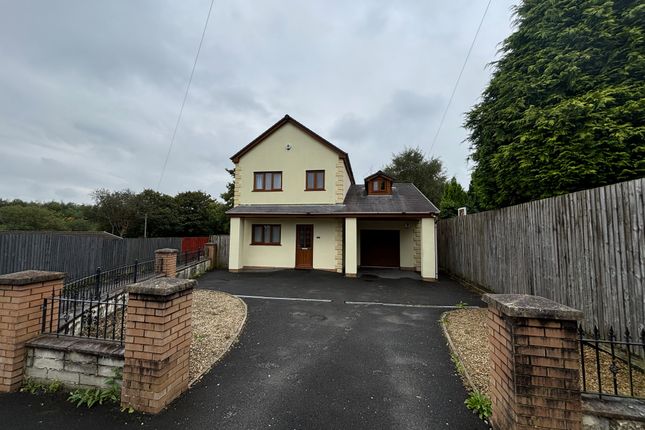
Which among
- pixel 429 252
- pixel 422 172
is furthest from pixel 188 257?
pixel 422 172

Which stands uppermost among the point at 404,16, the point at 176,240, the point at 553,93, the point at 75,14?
the point at 404,16

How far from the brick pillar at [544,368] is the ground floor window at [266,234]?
1191 centimetres

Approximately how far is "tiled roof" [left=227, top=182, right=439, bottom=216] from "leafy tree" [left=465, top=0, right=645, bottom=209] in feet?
14.3

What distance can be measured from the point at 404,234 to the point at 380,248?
156cm

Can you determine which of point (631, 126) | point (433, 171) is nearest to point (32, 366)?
point (631, 126)

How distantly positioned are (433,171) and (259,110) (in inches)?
748

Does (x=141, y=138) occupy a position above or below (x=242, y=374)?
above

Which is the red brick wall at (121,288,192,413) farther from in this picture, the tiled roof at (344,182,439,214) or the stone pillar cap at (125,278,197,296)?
the tiled roof at (344,182,439,214)

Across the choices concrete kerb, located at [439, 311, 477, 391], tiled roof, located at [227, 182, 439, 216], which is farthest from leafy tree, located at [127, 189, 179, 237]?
concrete kerb, located at [439, 311, 477, 391]

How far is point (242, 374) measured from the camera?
3.52 m

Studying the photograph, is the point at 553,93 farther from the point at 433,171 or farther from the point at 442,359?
the point at 433,171

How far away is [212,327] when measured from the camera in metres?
5.18

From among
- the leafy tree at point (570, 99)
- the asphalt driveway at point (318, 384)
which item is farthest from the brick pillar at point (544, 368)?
the leafy tree at point (570, 99)

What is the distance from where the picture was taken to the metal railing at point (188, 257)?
11.4 meters
